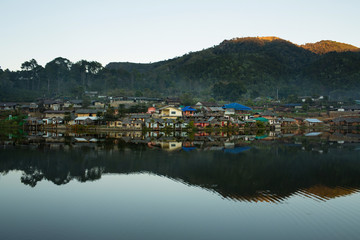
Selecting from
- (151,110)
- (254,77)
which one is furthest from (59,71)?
(254,77)

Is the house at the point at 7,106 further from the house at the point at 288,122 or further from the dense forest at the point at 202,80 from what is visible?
the house at the point at 288,122

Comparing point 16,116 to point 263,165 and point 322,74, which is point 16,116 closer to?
point 263,165

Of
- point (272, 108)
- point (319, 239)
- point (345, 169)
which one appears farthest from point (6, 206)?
point (272, 108)

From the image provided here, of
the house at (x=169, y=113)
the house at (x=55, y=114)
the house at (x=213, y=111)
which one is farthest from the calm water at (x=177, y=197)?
the house at (x=55, y=114)

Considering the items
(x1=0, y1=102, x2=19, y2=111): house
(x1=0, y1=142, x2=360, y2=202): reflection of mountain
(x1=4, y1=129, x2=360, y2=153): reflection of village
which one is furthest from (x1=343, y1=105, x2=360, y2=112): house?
(x1=0, y1=102, x2=19, y2=111): house

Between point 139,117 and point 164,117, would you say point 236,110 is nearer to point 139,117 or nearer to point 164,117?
point 164,117

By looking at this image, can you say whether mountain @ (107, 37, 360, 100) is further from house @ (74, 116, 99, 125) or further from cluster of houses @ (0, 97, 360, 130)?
house @ (74, 116, 99, 125)

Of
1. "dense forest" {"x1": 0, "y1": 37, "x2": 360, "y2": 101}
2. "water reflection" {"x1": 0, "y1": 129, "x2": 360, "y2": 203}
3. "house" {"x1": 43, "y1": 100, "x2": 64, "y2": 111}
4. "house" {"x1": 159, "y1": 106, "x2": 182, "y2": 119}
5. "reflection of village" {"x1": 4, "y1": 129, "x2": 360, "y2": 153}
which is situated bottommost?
"reflection of village" {"x1": 4, "y1": 129, "x2": 360, "y2": 153}
